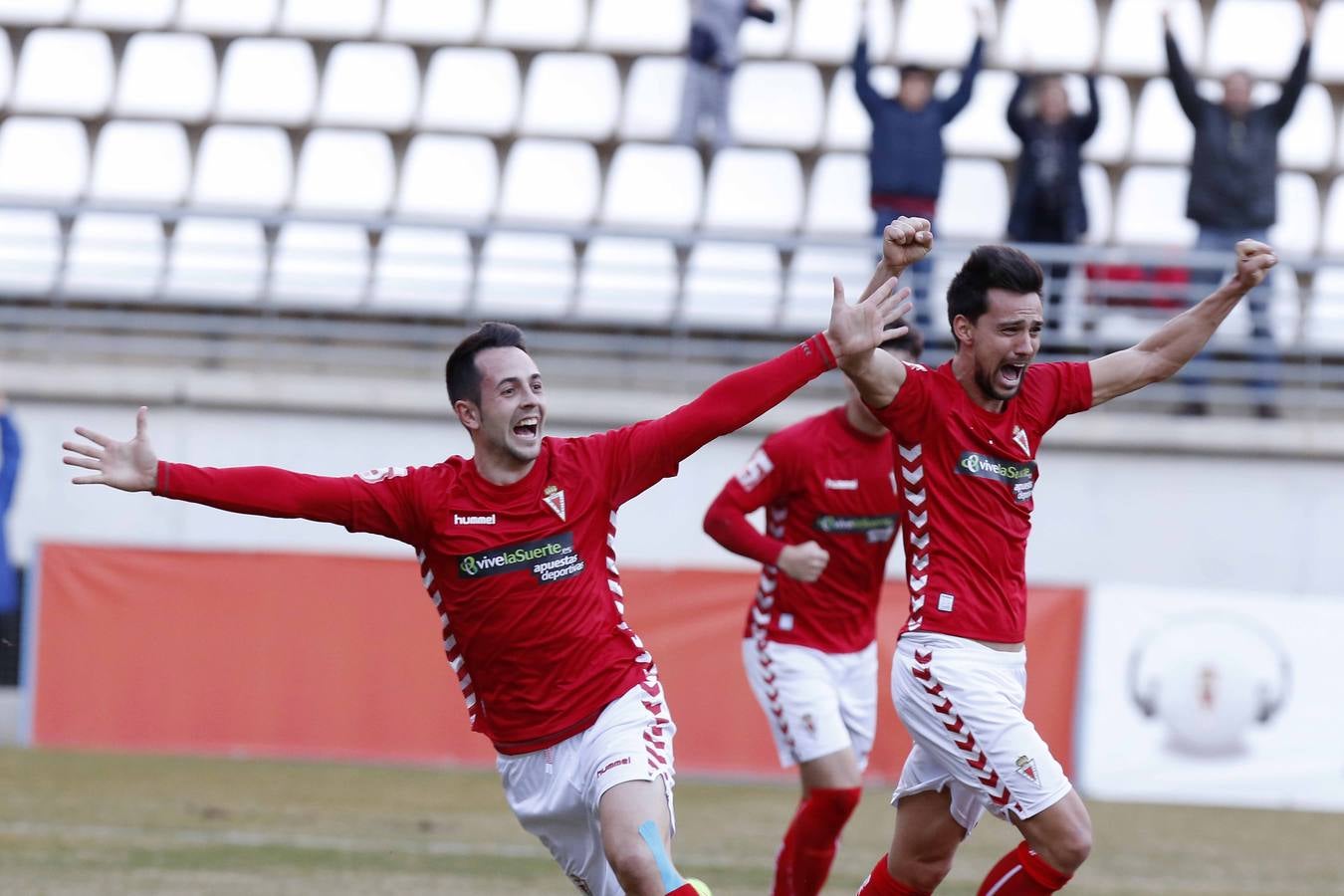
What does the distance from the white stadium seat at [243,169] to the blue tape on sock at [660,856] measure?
14098 millimetres

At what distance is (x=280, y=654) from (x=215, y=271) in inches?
166

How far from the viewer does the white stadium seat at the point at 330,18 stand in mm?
19516

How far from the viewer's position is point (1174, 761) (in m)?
13.2

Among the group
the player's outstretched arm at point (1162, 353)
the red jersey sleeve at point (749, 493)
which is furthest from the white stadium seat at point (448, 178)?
the player's outstretched arm at point (1162, 353)

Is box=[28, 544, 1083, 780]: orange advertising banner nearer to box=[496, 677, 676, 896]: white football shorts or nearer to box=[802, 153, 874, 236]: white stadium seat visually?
box=[802, 153, 874, 236]: white stadium seat

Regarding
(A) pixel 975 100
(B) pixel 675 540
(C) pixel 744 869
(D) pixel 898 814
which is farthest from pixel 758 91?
(D) pixel 898 814

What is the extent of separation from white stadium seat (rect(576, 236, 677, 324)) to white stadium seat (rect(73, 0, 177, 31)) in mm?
5188

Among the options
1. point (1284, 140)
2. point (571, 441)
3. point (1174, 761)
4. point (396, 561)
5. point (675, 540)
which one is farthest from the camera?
point (1284, 140)

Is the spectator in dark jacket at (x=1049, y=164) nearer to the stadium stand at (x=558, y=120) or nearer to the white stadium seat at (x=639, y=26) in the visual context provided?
the stadium stand at (x=558, y=120)

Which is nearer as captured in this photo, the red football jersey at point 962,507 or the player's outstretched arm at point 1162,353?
the red football jersey at point 962,507

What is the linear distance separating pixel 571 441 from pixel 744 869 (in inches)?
156

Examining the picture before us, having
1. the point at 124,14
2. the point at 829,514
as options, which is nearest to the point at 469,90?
the point at 124,14

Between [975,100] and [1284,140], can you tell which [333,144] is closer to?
[975,100]

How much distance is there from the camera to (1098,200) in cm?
1900
